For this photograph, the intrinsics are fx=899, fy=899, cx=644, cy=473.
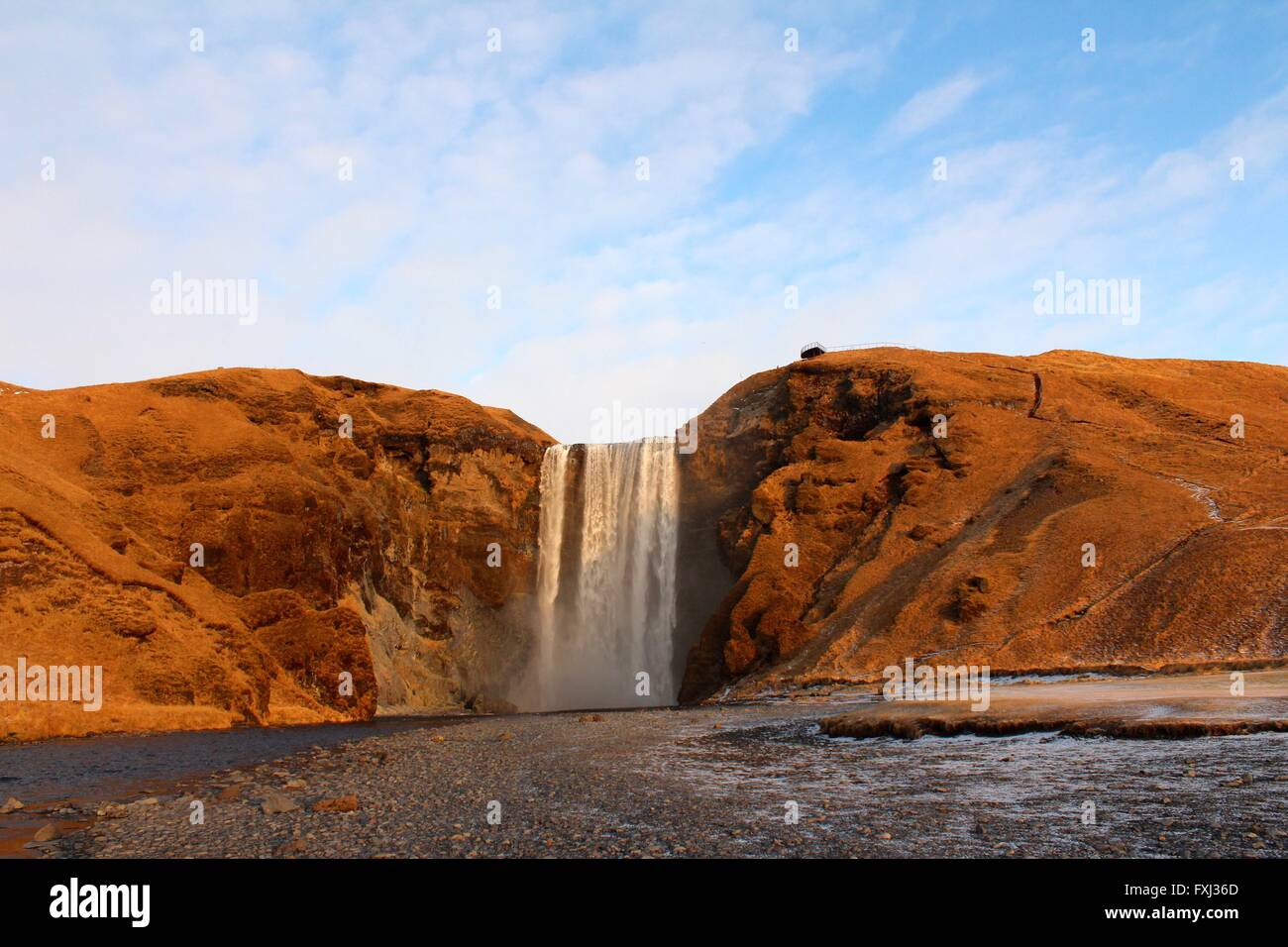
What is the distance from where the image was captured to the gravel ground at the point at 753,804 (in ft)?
35.0

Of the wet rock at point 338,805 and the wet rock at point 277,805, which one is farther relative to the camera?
the wet rock at point 277,805

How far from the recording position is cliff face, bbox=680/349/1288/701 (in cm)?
3625

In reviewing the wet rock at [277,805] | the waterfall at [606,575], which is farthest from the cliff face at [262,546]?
the wet rock at [277,805]

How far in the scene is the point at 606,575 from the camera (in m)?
64.2

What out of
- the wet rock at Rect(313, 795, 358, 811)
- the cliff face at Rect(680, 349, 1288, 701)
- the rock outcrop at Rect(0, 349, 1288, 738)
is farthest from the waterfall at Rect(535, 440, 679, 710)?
the wet rock at Rect(313, 795, 358, 811)

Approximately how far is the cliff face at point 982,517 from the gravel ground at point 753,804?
1935cm

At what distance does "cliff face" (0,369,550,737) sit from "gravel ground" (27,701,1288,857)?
1799 cm

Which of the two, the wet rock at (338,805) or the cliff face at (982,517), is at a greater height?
the cliff face at (982,517)

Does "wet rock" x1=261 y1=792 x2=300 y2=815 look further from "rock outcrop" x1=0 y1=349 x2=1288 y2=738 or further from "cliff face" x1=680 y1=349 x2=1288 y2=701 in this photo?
"cliff face" x1=680 y1=349 x2=1288 y2=701

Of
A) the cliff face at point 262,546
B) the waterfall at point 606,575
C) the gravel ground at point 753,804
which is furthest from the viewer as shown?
the waterfall at point 606,575

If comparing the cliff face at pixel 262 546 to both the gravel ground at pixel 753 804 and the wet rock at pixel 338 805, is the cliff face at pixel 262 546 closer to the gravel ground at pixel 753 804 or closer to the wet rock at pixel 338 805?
the gravel ground at pixel 753 804

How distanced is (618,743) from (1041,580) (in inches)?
980

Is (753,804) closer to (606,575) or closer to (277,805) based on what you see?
(277,805)

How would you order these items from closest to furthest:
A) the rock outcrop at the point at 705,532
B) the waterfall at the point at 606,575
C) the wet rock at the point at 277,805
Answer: the wet rock at the point at 277,805 → the rock outcrop at the point at 705,532 → the waterfall at the point at 606,575
